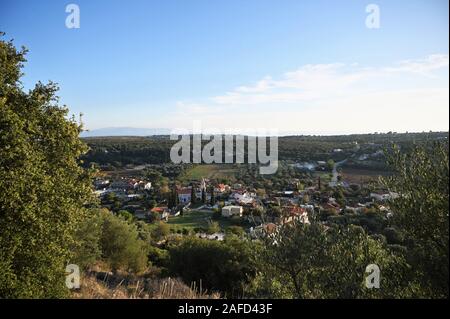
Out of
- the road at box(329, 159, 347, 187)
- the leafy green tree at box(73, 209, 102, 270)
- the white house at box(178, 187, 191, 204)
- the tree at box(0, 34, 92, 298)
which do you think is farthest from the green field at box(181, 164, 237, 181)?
the tree at box(0, 34, 92, 298)

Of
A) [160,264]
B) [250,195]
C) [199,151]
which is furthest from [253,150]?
[160,264]

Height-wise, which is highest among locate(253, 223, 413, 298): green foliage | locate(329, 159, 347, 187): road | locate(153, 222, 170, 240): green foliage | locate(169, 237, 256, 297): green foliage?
locate(253, 223, 413, 298): green foliage

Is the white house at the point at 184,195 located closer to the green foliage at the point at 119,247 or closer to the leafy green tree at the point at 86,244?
the green foliage at the point at 119,247

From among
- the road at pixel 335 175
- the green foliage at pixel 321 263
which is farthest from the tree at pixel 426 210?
the road at pixel 335 175

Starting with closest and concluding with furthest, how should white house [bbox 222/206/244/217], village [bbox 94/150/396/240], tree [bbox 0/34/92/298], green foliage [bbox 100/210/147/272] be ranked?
tree [bbox 0/34/92/298] < green foliage [bbox 100/210/147/272] < village [bbox 94/150/396/240] < white house [bbox 222/206/244/217]

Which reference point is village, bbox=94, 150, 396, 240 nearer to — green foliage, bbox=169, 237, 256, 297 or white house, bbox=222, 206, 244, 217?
white house, bbox=222, 206, 244, 217

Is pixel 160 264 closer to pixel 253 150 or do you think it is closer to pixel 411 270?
pixel 411 270

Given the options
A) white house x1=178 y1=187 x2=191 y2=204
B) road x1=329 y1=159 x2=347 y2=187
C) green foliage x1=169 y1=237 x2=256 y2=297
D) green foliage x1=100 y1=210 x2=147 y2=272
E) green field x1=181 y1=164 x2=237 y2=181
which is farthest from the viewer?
green field x1=181 y1=164 x2=237 y2=181

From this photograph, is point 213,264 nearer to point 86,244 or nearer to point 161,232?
point 86,244
